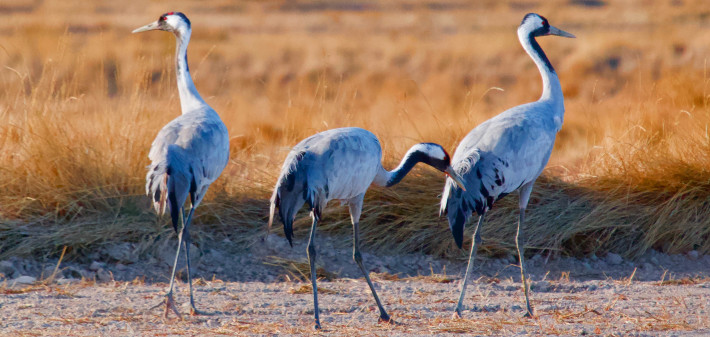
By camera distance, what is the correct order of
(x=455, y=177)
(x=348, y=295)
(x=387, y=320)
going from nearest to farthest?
1. (x=387, y=320)
2. (x=455, y=177)
3. (x=348, y=295)

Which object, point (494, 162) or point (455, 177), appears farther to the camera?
point (494, 162)

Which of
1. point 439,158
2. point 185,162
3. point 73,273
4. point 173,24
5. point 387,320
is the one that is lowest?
point 73,273

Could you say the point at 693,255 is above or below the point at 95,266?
above

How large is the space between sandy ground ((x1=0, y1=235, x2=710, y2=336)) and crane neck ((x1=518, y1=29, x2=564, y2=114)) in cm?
130

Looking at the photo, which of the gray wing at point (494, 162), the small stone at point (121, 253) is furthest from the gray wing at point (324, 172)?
the small stone at point (121, 253)

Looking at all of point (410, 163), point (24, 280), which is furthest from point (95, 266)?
point (410, 163)

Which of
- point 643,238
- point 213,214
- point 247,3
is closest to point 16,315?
point 213,214

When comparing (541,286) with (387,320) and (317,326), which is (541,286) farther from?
(317,326)

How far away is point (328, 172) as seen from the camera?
4648 millimetres

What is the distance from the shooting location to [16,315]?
4.83m

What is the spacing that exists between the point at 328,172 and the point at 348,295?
4.21 ft

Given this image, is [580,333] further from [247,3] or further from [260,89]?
[247,3]

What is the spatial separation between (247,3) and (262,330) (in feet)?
150

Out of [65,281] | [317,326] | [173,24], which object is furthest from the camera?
[173,24]
